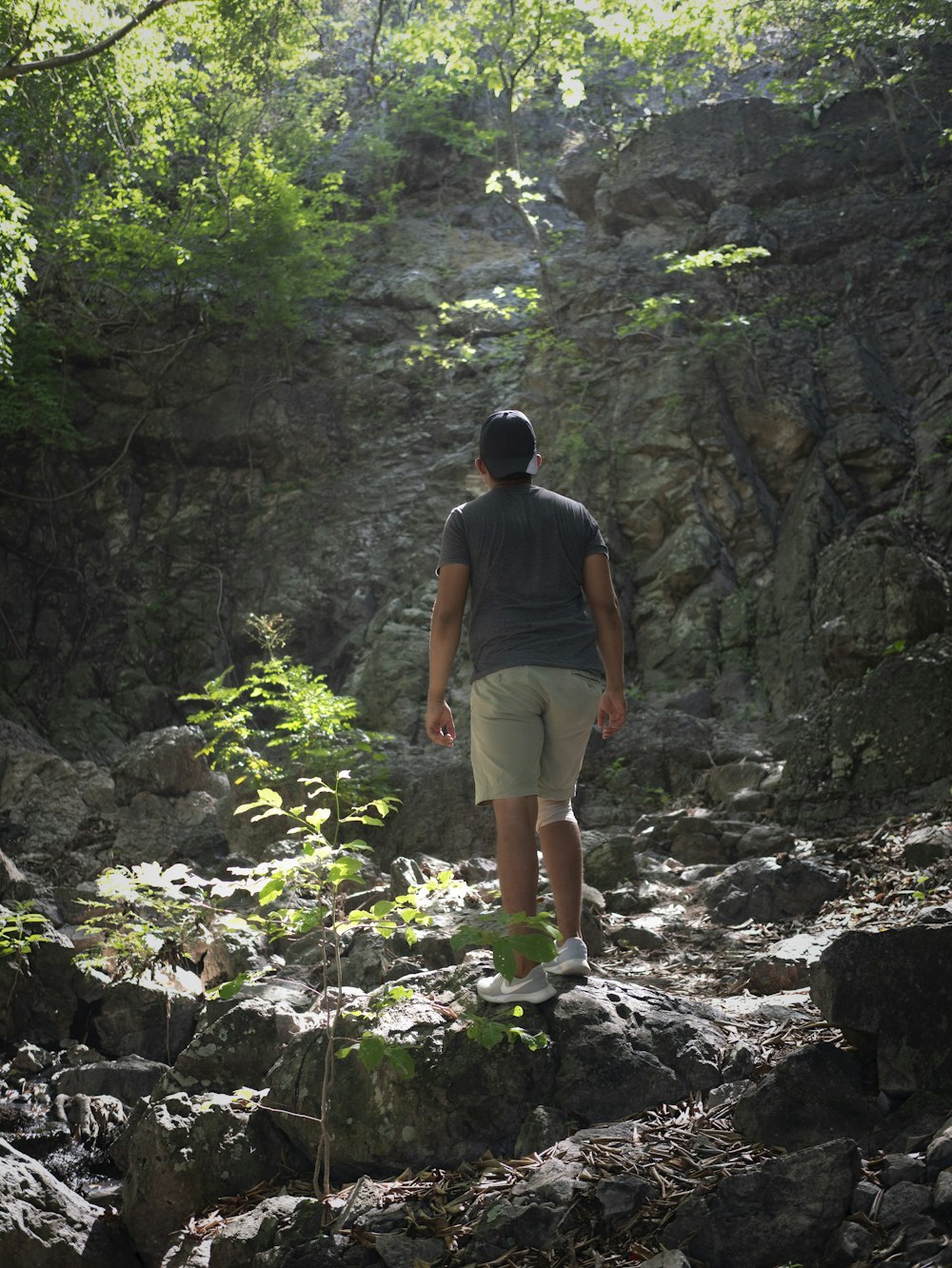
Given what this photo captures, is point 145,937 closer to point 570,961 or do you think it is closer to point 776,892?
point 570,961

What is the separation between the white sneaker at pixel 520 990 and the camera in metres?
3.15

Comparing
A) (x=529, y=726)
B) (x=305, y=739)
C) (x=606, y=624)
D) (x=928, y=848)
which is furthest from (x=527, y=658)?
(x=305, y=739)

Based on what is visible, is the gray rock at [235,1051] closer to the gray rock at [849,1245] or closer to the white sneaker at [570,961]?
the white sneaker at [570,961]

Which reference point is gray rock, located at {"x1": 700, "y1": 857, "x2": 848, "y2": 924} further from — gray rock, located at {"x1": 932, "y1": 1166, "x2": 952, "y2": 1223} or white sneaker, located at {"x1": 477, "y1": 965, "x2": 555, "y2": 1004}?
gray rock, located at {"x1": 932, "y1": 1166, "x2": 952, "y2": 1223}

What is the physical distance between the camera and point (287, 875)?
2789 millimetres

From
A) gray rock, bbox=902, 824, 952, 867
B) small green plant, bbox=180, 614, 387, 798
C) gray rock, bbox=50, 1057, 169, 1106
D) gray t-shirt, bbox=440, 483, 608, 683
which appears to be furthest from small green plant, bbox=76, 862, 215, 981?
gray rock, bbox=902, 824, 952, 867

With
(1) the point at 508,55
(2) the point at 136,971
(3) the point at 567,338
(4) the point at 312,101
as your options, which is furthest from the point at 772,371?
(4) the point at 312,101

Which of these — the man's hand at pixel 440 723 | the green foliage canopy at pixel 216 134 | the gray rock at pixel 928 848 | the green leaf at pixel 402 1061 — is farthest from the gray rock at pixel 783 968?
the green foliage canopy at pixel 216 134

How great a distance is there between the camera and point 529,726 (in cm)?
337

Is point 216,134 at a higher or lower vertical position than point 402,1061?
higher

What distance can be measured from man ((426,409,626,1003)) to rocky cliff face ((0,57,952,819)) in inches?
206

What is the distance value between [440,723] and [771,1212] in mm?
1815

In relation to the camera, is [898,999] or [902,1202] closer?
[902,1202]

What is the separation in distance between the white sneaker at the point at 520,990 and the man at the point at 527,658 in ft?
0.03
